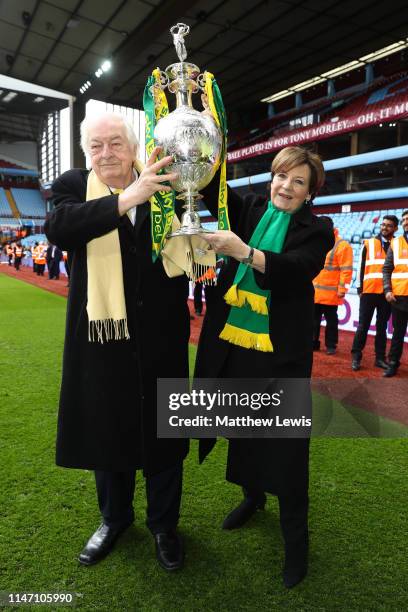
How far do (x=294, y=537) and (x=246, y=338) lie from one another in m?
0.73

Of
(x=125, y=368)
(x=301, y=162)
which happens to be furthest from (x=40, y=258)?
(x=301, y=162)

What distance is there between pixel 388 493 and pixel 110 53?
47.7ft

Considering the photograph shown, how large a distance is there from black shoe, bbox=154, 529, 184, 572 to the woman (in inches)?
14.3

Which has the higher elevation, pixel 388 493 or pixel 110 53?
pixel 110 53

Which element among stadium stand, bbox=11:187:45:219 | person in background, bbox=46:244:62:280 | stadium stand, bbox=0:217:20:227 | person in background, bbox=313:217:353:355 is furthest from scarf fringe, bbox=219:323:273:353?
stadium stand, bbox=11:187:45:219

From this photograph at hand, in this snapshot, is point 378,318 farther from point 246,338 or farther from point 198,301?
point 246,338

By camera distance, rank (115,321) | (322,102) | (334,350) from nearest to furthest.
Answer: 1. (115,321)
2. (334,350)
3. (322,102)

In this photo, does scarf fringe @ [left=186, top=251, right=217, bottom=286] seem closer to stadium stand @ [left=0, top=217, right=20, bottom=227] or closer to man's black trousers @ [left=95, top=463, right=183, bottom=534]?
man's black trousers @ [left=95, top=463, right=183, bottom=534]

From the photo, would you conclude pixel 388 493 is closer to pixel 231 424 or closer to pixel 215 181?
pixel 231 424

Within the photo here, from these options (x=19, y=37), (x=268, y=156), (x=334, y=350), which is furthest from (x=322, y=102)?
(x=334, y=350)

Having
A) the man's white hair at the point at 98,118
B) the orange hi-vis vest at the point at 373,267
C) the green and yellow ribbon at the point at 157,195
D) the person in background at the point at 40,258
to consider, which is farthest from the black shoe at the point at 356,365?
the person in background at the point at 40,258

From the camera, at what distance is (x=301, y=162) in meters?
1.59

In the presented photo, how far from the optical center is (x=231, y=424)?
1.86m

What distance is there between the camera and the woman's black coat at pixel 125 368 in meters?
1.65
